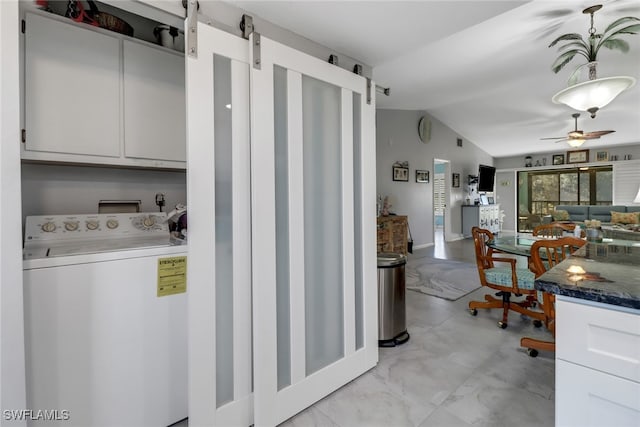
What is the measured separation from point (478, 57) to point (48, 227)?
16.1 feet

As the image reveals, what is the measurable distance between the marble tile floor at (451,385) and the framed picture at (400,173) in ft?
12.7

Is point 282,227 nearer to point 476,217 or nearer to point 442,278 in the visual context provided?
point 442,278

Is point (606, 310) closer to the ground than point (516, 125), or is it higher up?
closer to the ground

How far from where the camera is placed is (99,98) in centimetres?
159

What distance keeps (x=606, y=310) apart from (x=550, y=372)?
5.11 feet

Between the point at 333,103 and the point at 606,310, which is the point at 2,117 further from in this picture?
the point at 606,310

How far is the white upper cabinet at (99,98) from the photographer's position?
1.44 metres

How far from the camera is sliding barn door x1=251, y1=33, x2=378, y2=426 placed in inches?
56.8

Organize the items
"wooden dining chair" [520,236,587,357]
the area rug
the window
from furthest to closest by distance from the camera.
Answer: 1. the window
2. the area rug
3. "wooden dining chair" [520,236,587,357]

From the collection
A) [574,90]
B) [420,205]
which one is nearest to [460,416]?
[574,90]

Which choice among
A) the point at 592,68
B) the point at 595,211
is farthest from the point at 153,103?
the point at 595,211

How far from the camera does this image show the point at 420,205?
6.82m

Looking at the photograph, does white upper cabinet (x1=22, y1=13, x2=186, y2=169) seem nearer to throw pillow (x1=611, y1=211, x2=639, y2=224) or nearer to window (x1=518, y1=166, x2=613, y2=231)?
throw pillow (x1=611, y1=211, x2=639, y2=224)

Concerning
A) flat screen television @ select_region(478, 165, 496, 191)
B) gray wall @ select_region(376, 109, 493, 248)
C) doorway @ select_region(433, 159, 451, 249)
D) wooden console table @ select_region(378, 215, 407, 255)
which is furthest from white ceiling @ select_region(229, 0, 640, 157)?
wooden console table @ select_region(378, 215, 407, 255)
